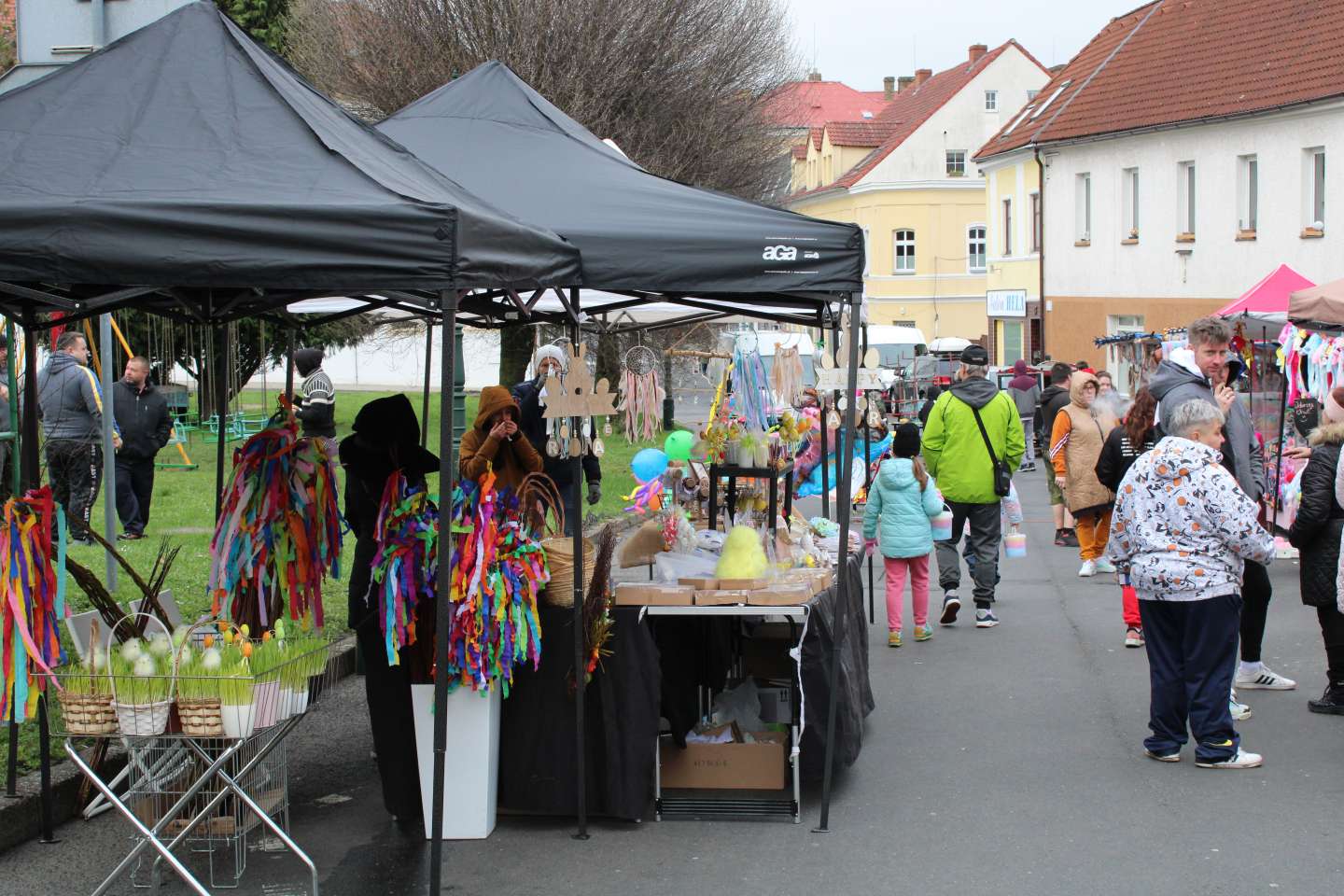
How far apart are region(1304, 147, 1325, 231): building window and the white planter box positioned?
25.4m

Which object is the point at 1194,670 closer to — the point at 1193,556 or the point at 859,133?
the point at 1193,556

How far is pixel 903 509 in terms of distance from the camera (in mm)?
9383

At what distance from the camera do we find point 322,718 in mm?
7734

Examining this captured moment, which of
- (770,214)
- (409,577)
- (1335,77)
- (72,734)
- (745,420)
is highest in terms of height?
(1335,77)

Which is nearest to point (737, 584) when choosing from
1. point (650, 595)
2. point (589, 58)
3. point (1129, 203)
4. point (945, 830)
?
point (650, 595)

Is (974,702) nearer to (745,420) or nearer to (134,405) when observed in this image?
(745,420)

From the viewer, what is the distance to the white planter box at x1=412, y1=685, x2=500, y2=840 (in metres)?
5.74

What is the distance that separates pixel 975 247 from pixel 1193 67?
26009mm

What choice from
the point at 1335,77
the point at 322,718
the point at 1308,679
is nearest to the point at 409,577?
the point at 322,718

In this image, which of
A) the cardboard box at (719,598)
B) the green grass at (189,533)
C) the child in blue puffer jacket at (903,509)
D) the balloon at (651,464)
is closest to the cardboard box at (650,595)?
the cardboard box at (719,598)

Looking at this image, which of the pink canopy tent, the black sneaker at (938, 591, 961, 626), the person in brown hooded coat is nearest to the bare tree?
the pink canopy tent

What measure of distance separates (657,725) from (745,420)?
216 centimetres

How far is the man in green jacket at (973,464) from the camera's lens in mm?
10047

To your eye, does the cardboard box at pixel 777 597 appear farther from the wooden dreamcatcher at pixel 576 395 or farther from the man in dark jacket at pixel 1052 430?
the man in dark jacket at pixel 1052 430
